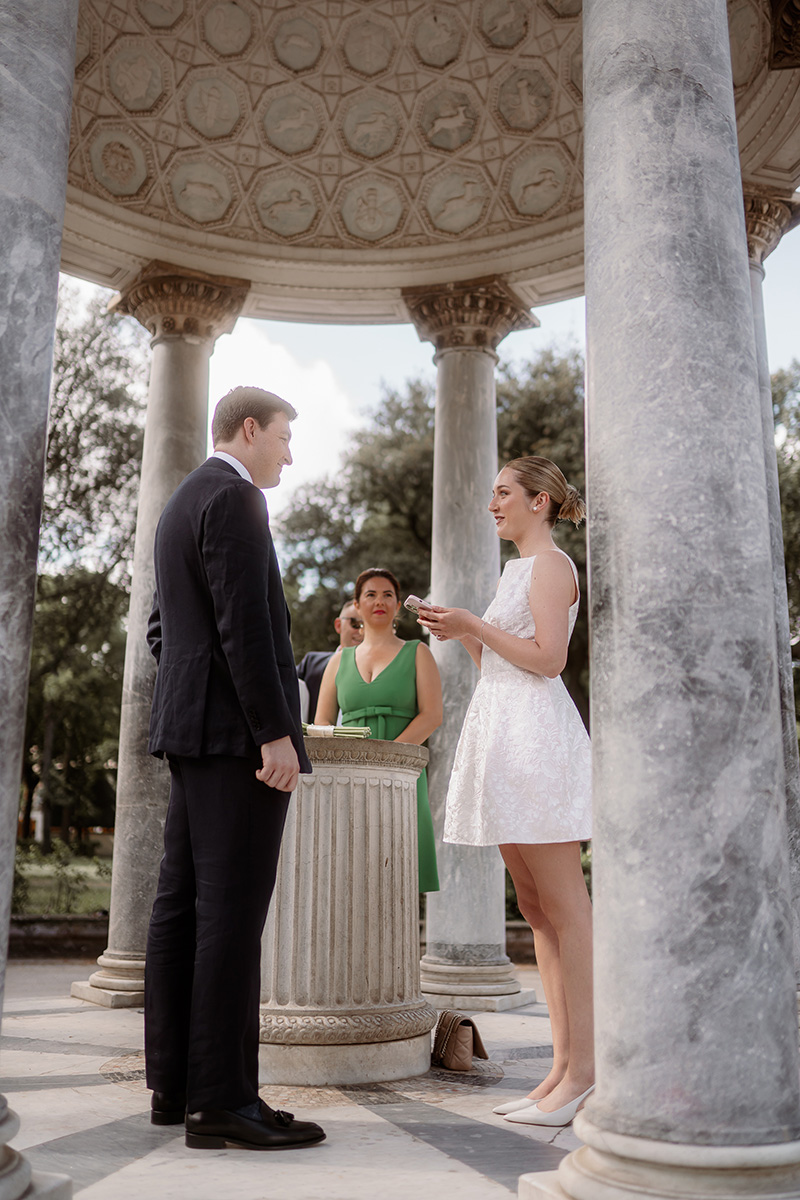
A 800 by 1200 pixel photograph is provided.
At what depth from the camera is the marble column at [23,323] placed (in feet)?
19.6

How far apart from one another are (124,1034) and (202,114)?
49.4 feet

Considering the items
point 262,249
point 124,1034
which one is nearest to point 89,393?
point 262,249

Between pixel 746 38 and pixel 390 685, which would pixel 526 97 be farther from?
pixel 390 685

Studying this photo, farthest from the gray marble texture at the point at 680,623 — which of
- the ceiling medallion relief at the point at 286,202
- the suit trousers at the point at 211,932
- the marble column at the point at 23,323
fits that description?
the ceiling medallion relief at the point at 286,202

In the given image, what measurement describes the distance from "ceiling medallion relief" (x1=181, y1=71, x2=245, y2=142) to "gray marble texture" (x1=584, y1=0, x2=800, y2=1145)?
13.0 meters

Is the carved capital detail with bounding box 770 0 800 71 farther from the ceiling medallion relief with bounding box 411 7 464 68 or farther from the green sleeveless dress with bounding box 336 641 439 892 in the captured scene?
the green sleeveless dress with bounding box 336 641 439 892

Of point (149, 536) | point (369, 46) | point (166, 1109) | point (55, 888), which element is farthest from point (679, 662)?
point (55, 888)

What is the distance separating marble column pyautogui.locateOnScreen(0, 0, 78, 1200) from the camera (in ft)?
19.6

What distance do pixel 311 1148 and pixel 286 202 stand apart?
16536mm

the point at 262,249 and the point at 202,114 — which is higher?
the point at 202,114

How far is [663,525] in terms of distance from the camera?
243 inches

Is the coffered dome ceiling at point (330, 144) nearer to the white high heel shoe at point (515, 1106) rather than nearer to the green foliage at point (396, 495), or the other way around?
the white high heel shoe at point (515, 1106)

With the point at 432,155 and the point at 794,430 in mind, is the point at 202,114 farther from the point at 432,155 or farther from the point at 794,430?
the point at 794,430

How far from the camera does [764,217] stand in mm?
16219
